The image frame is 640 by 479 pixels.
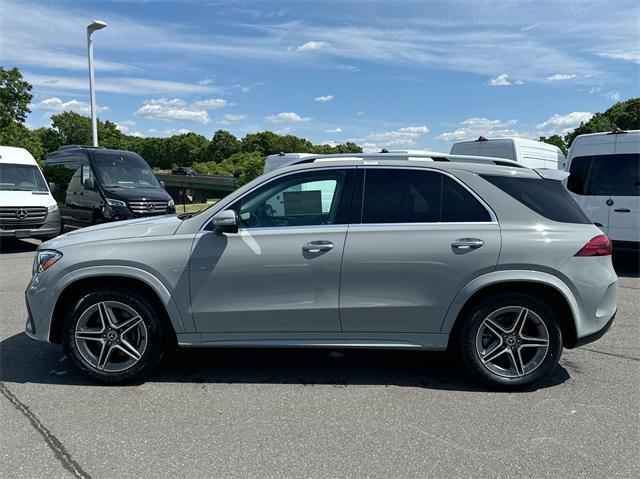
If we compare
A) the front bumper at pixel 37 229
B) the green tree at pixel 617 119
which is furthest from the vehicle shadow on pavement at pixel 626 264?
the green tree at pixel 617 119

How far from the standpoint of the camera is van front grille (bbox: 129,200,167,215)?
36.6 ft

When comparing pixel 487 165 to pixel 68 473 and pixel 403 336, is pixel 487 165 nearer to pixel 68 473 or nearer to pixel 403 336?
pixel 403 336

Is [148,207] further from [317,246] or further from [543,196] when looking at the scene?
[543,196]

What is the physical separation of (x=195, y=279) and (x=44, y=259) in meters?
1.21

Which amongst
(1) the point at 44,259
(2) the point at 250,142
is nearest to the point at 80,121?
(2) the point at 250,142

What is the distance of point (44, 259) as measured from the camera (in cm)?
396

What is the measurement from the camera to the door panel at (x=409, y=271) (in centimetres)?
371

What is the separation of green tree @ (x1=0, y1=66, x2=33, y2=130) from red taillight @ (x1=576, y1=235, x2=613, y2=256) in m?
46.2

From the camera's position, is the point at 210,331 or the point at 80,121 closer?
the point at 210,331

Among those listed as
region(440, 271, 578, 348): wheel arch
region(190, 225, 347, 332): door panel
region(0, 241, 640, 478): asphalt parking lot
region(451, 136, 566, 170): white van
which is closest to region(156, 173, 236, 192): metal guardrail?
region(451, 136, 566, 170): white van

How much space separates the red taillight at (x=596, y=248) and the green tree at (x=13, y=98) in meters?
46.2

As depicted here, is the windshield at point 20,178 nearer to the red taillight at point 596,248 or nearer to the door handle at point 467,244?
the door handle at point 467,244

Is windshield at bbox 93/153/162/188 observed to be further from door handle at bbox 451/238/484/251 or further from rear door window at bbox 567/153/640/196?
door handle at bbox 451/238/484/251

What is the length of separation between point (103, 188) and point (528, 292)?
32.9 feet
